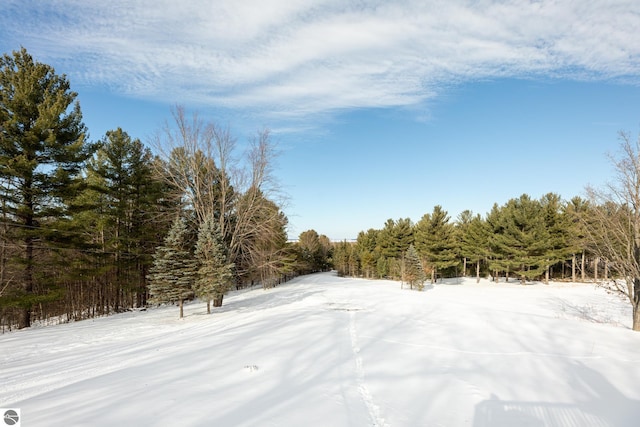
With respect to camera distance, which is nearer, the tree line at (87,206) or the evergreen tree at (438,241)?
the tree line at (87,206)

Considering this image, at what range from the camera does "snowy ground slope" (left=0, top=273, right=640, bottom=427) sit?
174 inches

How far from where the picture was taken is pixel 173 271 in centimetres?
1343

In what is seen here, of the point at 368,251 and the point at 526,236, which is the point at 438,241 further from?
the point at 368,251

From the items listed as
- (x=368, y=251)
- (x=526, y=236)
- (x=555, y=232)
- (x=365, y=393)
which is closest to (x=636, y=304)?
(x=365, y=393)

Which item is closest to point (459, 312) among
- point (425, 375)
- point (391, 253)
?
point (425, 375)

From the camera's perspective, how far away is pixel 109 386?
5.31 meters

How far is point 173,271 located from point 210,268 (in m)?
1.54

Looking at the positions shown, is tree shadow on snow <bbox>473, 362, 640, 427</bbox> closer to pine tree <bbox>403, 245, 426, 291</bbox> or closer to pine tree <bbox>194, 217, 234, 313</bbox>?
pine tree <bbox>194, 217, 234, 313</bbox>

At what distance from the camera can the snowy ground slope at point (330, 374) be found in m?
4.42

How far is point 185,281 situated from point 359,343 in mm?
8851

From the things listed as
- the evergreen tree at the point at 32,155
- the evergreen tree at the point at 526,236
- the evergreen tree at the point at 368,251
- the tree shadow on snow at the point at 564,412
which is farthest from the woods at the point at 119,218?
the evergreen tree at the point at 368,251

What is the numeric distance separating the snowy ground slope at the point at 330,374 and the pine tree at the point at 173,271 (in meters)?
2.40

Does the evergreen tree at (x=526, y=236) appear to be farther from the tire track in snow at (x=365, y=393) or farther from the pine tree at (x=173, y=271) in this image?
the pine tree at (x=173, y=271)

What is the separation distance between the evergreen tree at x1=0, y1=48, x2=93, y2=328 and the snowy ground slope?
437cm
